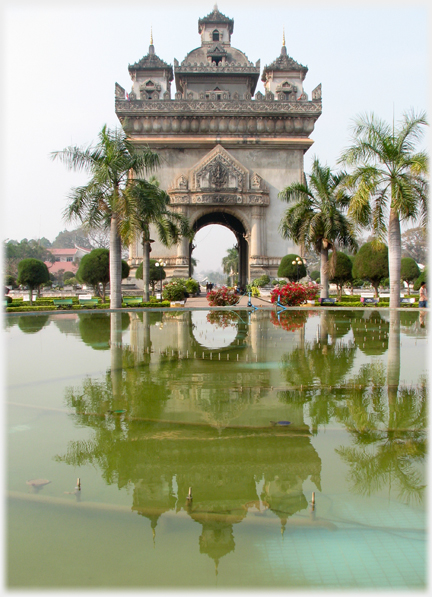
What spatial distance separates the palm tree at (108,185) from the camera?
794 inches

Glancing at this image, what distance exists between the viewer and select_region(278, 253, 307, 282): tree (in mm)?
34031

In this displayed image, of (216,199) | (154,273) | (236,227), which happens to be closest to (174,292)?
(154,273)

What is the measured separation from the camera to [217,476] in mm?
4039

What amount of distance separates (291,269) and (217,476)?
30554mm

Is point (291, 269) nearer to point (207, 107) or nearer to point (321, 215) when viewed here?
point (321, 215)

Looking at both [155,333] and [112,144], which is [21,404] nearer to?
[155,333]

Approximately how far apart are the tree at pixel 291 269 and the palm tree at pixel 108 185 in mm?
15278

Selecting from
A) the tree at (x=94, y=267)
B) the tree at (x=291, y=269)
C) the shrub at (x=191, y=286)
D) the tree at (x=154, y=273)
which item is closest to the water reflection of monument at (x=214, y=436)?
the tree at (x=94, y=267)

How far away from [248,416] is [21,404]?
2.67 metres

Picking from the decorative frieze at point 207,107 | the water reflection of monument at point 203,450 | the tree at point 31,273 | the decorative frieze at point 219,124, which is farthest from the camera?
the decorative frieze at point 219,124

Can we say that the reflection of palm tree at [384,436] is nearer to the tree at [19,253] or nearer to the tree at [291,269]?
the tree at [291,269]

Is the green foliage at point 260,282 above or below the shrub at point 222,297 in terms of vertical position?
above

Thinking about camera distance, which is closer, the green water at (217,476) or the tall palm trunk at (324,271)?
the green water at (217,476)

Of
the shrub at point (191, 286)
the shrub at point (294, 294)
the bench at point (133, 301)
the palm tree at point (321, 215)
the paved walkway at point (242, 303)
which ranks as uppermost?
the palm tree at point (321, 215)
